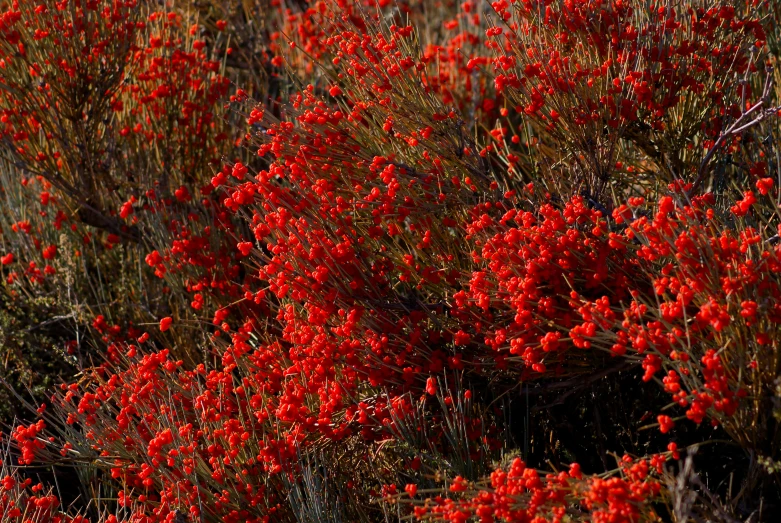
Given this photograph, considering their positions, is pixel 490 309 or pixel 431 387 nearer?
pixel 431 387

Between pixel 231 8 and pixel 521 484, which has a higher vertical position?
pixel 231 8

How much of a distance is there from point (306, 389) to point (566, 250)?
104cm

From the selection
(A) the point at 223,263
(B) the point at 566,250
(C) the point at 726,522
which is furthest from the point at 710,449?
(A) the point at 223,263

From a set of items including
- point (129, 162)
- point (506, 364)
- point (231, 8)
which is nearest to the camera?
point (506, 364)

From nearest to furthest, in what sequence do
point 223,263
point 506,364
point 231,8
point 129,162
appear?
point 506,364, point 223,263, point 129,162, point 231,8

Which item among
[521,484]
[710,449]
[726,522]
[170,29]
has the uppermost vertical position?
[170,29]

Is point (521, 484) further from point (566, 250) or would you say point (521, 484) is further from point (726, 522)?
point (566, 250)

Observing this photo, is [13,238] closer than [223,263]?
No

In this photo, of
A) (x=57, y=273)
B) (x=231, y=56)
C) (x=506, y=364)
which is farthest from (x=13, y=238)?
(x=506, y=364)

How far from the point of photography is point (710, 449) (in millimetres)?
2947

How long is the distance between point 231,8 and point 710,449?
419 centimetres

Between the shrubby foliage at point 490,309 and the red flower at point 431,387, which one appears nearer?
the shrubby foliage at point 490,309

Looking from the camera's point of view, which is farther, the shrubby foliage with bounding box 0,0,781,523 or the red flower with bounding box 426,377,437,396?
the red flower with bounding box 426,377,437,396

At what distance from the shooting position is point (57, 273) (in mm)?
4445
